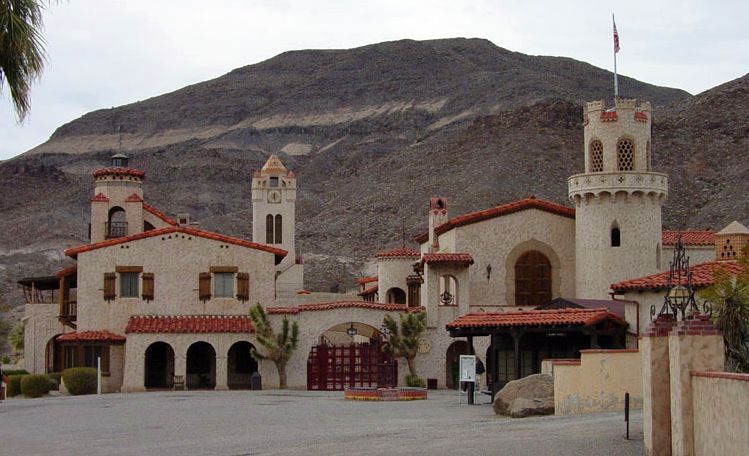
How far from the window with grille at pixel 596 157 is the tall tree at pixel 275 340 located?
12.8 m

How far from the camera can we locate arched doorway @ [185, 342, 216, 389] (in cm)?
5119

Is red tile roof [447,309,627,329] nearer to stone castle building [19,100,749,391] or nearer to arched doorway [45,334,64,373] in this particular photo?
stone castle building [19,100,749,391]

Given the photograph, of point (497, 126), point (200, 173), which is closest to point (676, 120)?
point (497, 126)

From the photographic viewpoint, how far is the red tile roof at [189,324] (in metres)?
48.6

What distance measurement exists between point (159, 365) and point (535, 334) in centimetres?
1765

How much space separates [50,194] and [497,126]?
6437 cm

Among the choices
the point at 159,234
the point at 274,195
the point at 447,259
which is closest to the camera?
the point at 447,259

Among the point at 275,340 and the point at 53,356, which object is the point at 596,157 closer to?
the point at 275,340

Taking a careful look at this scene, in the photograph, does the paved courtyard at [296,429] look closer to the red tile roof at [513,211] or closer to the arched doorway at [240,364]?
the arched doorway at [240,364]

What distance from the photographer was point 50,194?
182 m

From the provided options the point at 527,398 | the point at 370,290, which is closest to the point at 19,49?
the point at 527,398

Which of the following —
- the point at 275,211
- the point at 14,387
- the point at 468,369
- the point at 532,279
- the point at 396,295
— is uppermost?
the point at 275,211

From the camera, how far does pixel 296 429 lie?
2788 centimetres

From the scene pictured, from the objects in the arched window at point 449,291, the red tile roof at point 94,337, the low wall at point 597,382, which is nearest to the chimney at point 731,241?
the arched window at point 449,291
